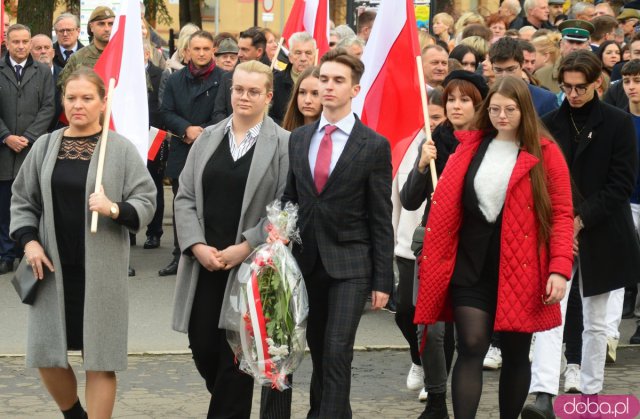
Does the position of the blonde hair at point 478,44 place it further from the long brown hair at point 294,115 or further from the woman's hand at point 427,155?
the woman's hand at point 427,155

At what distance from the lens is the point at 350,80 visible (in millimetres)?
6715

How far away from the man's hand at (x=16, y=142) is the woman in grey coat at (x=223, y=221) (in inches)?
233

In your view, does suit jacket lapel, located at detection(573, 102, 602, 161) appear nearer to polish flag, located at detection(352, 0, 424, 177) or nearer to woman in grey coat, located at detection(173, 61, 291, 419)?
polish flag, located at detection(352, 0, 424, 177)

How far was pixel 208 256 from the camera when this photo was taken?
6.64 meters

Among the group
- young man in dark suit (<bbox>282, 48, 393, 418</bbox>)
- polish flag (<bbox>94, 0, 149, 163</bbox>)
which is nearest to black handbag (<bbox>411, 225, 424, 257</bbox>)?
young man in dark suit (<bbox>282, 48, 393, 418</bbox>)

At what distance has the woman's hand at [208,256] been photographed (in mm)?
6633

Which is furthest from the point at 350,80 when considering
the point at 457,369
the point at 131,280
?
the point at 131,280

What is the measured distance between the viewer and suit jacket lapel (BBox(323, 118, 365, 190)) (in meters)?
6.59

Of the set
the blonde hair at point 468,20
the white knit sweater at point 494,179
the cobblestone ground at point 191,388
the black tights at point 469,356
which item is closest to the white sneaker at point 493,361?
the cobblestone ground at point 191,388

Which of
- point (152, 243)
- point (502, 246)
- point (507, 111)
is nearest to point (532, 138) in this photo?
point (507, 111)

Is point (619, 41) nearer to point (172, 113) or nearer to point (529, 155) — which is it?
point (172, 113)

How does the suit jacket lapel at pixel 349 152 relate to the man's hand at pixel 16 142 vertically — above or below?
above

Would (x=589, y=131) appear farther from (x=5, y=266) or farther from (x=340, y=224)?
(x=5, y=266)

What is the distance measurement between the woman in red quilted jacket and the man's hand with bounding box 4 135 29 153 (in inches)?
266
